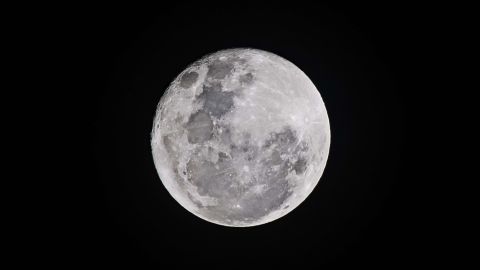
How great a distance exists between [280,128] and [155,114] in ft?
4.82

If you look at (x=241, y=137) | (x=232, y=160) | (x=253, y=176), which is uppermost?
(x=241, y=137)

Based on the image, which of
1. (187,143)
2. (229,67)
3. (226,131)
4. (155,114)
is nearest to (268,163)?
(226,131)

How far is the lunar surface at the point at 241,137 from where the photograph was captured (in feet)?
11.1

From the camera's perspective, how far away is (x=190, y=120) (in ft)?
11.4

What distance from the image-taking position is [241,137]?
335 centimetres

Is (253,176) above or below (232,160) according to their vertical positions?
below

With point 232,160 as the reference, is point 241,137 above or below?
above

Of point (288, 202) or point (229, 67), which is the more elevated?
point (229, 67)

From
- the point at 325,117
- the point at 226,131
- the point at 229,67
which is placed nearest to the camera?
the point at 226,131

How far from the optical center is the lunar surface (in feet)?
11.1

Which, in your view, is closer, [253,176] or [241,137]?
[241,137]

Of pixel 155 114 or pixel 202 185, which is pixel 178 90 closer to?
pixel 155 114

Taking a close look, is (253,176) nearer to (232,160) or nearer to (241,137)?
(232,160)

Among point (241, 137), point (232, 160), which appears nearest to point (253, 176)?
point (232, 160)
